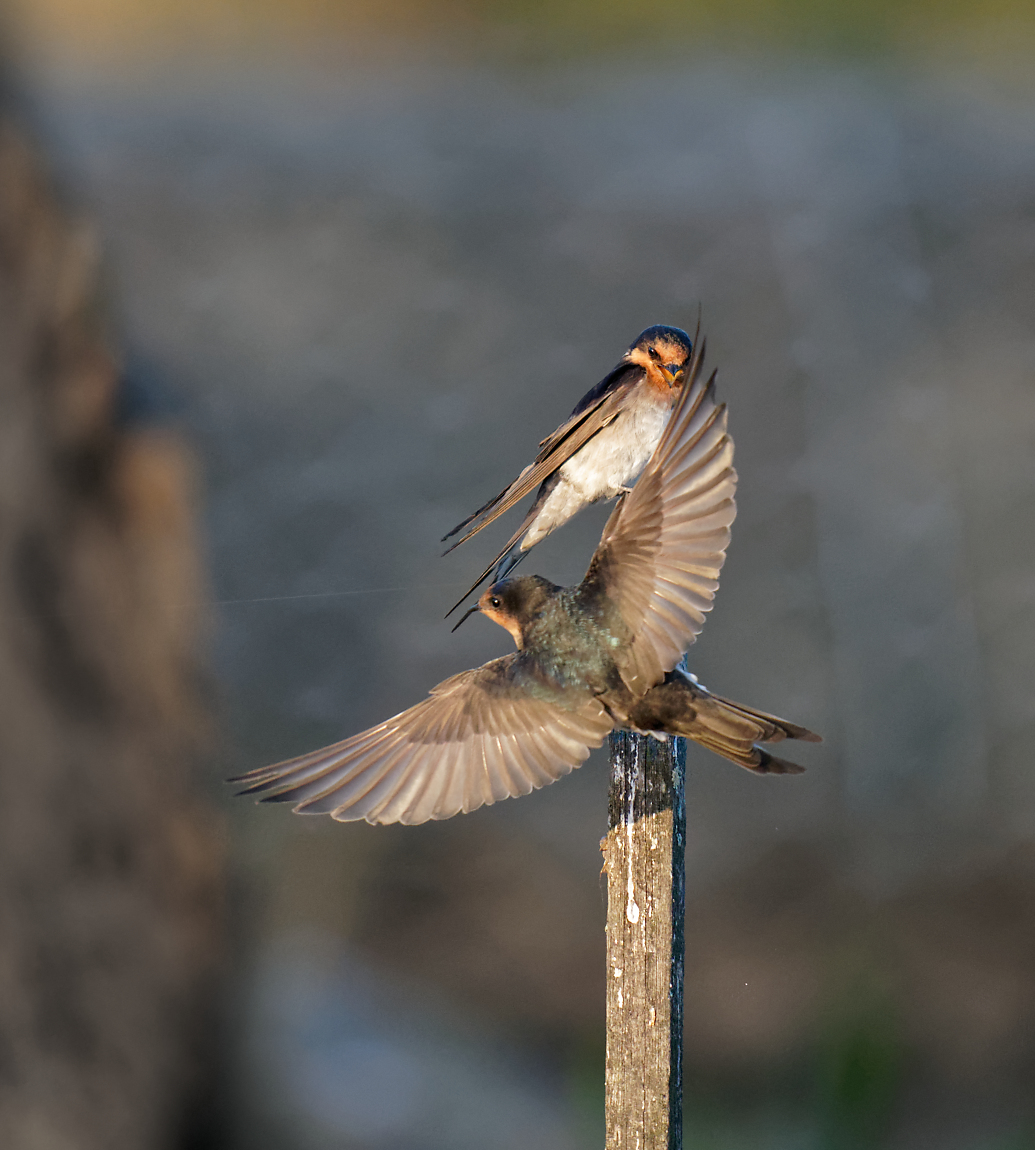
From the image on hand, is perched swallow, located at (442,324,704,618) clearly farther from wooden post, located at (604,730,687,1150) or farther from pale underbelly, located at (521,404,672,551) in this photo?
wooden post, located at (604,730,687,1150)

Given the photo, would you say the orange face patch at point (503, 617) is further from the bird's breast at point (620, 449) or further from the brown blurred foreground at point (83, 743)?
the brown blurred foreground at point (83, 743)

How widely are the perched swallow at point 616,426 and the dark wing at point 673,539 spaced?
241 mm

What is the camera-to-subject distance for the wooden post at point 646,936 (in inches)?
49.9

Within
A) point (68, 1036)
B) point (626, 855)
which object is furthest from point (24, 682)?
point (626, 855)

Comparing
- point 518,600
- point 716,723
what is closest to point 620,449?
point 518,600

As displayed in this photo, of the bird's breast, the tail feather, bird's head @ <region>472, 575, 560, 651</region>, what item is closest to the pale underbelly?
the bird's breast

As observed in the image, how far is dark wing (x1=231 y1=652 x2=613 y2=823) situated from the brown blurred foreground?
2.14 meters

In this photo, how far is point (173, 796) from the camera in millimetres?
3295

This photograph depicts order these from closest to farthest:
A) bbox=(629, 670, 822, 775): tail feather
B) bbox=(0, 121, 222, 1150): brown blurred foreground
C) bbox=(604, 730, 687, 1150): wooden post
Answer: bbox=(629, 670, 822, 775): tail feather
bbox=(604, 730, 687, 1150): wooden post
bbox=(0, 121, 222, 1150): brown blurred foreground

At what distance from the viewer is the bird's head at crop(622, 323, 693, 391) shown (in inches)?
58.1

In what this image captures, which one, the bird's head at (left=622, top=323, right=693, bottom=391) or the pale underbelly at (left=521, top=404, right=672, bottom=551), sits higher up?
the bird's head at (left=622, top=323, right=693, bottom=391)

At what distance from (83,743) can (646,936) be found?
7.81 ft

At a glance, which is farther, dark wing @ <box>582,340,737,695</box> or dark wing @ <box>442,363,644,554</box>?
dark wing @ <box>442,363,644,554</box>

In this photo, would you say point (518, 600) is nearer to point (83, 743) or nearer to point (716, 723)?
point (716, 723)
